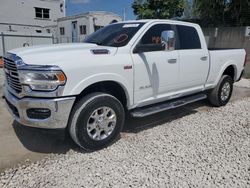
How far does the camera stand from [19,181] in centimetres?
288

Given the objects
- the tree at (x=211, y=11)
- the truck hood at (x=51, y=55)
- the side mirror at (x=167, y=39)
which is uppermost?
the tree at (x=211, y=11)

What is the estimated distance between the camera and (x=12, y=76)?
3357 millimetres

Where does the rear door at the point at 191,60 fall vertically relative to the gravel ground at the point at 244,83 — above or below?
above

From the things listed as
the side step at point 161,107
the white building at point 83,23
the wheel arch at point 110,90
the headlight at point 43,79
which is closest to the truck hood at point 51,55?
the headlight at point 43,79

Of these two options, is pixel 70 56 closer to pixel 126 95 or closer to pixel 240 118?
pixel 126 95

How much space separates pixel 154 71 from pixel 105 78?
3.28ft

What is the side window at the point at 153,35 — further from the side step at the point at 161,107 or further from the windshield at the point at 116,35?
the side step at the point at 161,107

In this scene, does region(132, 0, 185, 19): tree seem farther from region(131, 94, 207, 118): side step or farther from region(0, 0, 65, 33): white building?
region(131, 94, 207, 118): side step

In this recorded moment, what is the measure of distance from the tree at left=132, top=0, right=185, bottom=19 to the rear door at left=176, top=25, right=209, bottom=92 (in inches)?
600

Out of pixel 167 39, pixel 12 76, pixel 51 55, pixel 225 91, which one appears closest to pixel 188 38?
pixel 167 39

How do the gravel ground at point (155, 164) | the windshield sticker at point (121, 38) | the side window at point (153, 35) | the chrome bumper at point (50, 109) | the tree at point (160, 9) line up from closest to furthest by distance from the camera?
the gravel ground at point (155, 164) < the chrome bumper at point (50, 109) < the windshield sticker at point (121, 38) < the side window at point (153, 35) < the tree at point (160, 9)

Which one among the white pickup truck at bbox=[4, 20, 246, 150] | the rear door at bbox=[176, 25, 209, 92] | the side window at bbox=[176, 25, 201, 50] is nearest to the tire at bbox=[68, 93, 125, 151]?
the white pickup truck at bbox=[4, 20, 246, 150]

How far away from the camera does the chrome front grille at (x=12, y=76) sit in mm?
3207

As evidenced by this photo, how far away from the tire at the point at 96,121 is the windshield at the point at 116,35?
0.96m
